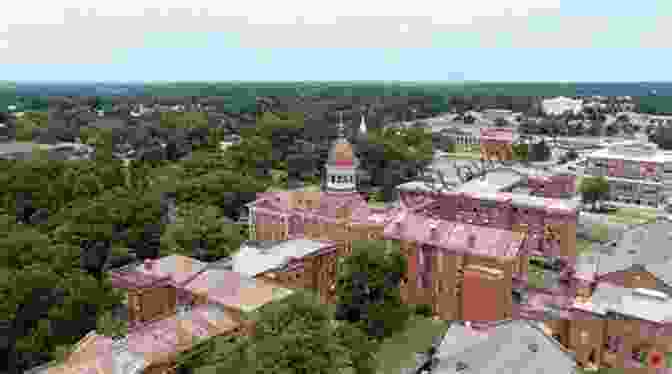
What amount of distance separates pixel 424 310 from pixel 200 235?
2417 centimetres

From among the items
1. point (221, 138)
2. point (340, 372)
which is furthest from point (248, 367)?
point (221, 138)

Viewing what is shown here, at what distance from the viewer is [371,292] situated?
138ft

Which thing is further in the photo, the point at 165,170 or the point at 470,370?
the point at 165,170

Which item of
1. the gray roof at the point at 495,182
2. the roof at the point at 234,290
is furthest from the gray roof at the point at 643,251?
the roof at the point at 234,290

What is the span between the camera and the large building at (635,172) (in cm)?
9550

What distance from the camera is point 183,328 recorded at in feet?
113

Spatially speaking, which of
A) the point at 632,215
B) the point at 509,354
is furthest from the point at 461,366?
the point at 632,215

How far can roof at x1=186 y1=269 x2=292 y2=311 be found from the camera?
38.2 meters

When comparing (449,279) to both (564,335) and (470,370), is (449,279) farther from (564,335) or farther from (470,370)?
(470,370)

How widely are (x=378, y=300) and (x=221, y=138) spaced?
3866 inches

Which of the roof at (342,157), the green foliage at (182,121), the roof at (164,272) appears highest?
the green foliage at (182,121)

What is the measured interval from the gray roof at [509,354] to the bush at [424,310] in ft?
42.2

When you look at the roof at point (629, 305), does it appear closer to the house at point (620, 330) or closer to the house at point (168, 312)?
the house at point (620, 330)

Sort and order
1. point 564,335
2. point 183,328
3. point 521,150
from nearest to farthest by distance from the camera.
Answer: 1. point 183,328
2. point 564,335
3. point 521,150
